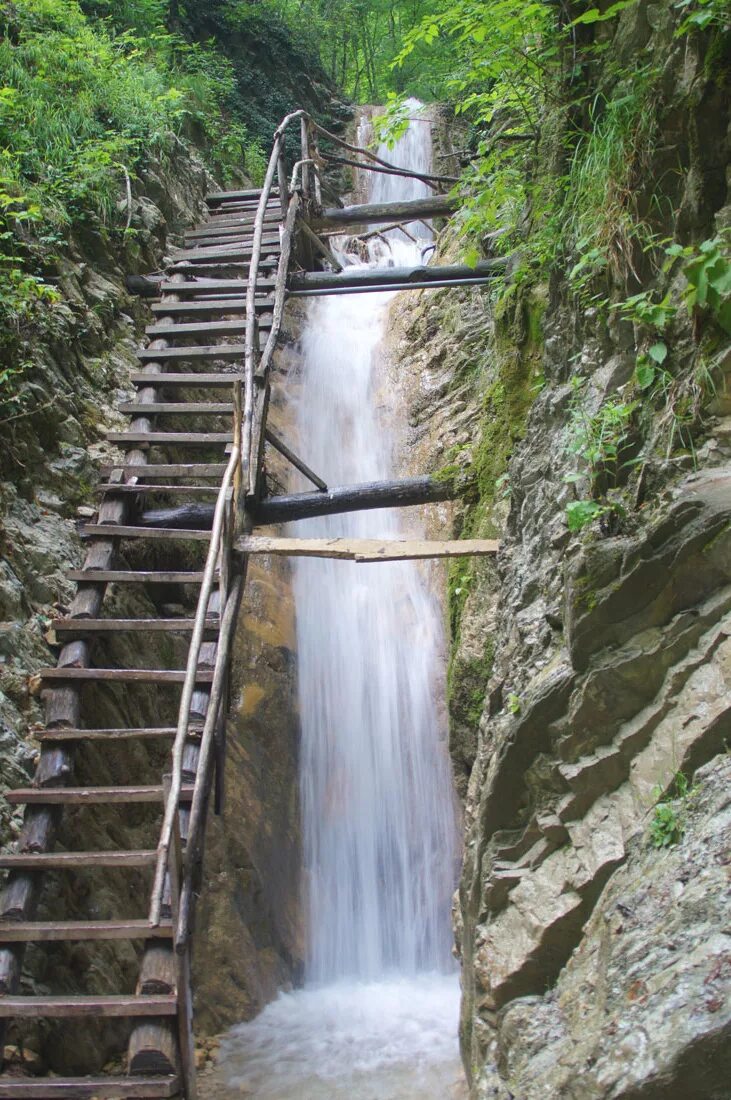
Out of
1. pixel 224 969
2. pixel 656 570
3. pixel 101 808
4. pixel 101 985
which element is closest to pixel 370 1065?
pixel 224 969

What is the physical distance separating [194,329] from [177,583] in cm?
247

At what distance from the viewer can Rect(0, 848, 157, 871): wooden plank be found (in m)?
3.81

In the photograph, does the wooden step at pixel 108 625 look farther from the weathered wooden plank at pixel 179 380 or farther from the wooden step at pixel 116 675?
the weathered wooden plank at pixel 179 380

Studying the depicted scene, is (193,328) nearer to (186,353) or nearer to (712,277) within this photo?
(186,353)

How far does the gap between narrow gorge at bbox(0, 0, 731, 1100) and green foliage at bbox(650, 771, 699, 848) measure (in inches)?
0.5

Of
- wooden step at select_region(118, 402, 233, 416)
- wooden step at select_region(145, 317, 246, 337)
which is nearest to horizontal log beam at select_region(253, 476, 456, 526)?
wooden step at select_region(118, 402, 233, 416)

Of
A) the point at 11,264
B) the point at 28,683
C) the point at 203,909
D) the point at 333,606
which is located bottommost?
the point at 203,909

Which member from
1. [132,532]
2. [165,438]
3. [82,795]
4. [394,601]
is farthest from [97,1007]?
[394,601]

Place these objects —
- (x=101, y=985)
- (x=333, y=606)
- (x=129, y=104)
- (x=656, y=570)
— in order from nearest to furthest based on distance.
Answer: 1. (x=656, y=570)
2. (x=101, y=985)
3. (x=333, y=606)
4. (x=129, y=104)

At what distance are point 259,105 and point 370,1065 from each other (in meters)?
14.8

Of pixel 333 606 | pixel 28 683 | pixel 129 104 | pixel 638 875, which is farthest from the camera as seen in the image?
pixel 129 104

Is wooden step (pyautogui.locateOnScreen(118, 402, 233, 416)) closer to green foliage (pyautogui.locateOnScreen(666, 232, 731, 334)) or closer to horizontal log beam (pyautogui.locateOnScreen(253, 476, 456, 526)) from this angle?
horizontal log beam (pyautogui.locateOnScreen(253, 476, 456, 526))

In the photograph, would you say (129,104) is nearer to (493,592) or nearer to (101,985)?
(493,592)

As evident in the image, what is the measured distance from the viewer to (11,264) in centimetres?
601
